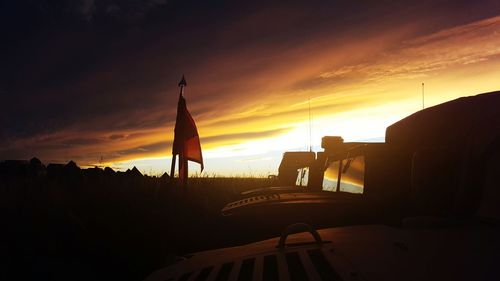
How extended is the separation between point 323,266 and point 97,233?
741 centimetres

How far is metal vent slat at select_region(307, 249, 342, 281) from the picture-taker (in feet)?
7.35

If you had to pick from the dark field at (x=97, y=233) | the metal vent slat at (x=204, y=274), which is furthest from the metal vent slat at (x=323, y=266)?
the dark field at (x=97, y=233)

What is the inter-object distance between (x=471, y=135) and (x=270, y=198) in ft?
13.1

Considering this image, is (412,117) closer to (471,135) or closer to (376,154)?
(376,154)

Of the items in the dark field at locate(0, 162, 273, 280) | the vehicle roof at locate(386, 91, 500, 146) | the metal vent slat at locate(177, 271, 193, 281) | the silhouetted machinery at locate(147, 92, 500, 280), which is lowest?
the dark field at locate(0, 162, 273, 280)

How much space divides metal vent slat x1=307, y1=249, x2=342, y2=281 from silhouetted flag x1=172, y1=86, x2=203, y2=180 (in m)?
11.2

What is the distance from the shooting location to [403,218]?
13.9 feet

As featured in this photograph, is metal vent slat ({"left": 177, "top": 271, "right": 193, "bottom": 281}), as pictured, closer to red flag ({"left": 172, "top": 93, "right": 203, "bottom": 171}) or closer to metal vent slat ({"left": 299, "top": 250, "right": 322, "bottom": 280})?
metal vent slat ({"left": 299, "top": 250, "right": 322, "bottom": 280})

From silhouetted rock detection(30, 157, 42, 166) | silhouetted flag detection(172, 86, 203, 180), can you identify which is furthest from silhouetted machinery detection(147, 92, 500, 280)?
silhouetted rock detection(30, 157, 42, 166)

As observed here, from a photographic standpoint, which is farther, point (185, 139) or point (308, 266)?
point (185, 139)

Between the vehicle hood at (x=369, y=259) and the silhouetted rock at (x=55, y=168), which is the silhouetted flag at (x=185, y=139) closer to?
the vehicle hood at (x=369, y=259)

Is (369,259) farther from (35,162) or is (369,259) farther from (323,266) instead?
(35,162)

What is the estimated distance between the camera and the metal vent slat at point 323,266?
2.24m

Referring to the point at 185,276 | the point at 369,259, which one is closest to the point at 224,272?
the point at 185,276
